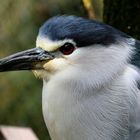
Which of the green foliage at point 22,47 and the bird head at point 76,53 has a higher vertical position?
the bird head at point 76,53

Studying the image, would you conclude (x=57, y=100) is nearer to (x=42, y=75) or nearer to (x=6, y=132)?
(x=42, y=75)

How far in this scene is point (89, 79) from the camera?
2.63 meters

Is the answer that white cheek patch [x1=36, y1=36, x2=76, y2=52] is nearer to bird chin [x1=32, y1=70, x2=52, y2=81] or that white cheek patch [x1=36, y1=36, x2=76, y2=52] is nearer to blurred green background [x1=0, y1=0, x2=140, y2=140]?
bird chin [x1=32, y1=70, x2=52, y2=81]

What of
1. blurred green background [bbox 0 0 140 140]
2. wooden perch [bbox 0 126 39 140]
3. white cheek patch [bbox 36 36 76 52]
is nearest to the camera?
white cheek patch [bbox 36 36 76 52]

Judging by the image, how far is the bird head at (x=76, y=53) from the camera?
102 inches

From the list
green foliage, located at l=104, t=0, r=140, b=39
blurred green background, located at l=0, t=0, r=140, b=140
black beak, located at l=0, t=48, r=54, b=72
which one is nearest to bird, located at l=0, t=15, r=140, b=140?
black beak, located at l=0, t=48, r=54, b=72

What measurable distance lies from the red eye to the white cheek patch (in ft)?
0.04

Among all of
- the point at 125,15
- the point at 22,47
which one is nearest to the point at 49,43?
the point at 125,15

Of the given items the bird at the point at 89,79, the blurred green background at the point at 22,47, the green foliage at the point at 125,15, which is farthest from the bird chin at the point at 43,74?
the blurred green background at the point at 22,47

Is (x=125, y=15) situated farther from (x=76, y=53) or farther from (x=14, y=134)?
(x=14, y=134)

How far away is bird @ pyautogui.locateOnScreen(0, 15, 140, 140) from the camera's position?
2.60 m

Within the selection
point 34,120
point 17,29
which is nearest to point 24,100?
point 34,120

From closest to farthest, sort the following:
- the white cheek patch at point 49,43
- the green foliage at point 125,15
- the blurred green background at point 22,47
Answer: the white cheek patch at point 49,43, the green foliage at point 125,15, the blurred green background at point 22,47

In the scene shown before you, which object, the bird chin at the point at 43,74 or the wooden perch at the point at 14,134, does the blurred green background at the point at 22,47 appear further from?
the bird chin at the point at 43,74
